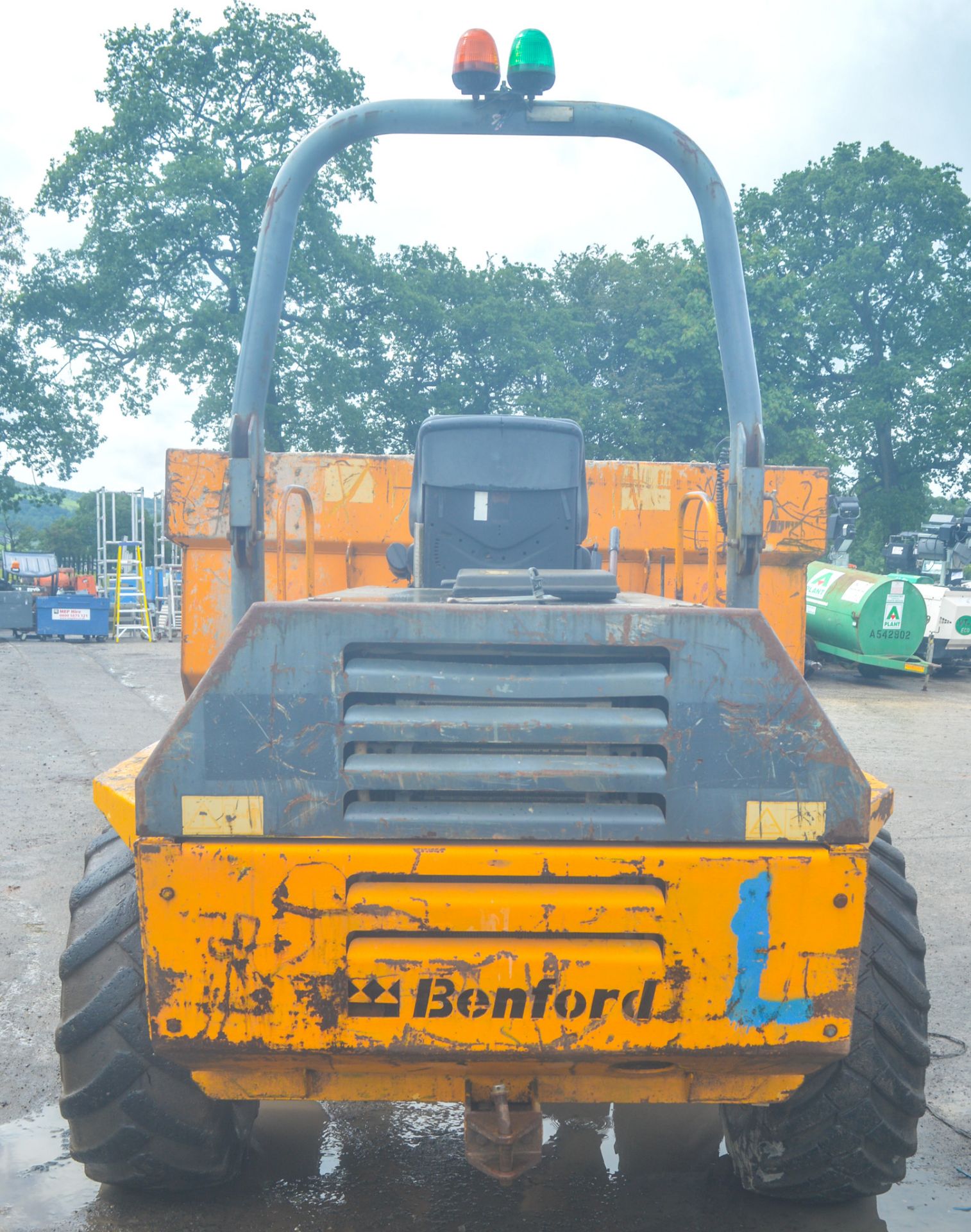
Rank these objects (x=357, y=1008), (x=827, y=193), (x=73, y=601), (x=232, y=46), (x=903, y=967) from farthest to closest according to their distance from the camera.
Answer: (x=827, y=193) → (x=232, y=46) → (x=73, y=601) → (x=903, y=967) → (x=357, y=1008)

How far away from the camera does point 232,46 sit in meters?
32.0

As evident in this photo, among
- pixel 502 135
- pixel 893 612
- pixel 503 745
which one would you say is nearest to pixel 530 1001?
pixel 503 745

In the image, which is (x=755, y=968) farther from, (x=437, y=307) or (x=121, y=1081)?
(x=437, y=307)

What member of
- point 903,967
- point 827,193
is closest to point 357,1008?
point 903,967

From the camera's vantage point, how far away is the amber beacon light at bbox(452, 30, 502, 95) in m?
3.13

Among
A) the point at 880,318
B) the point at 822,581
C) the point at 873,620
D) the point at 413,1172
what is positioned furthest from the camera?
the point at 880,318

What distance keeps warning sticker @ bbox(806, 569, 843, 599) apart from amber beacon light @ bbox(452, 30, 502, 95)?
56.6ft

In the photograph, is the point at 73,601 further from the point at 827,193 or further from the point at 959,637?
the point at 827,193

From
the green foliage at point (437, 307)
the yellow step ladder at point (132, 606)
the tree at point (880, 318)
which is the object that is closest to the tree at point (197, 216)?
the green foliage at point (437, 307)

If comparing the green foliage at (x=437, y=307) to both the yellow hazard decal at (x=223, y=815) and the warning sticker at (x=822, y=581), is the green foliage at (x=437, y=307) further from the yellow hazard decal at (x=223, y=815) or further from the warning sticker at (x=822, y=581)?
the yellow hazard decal at (x=223, y=815)

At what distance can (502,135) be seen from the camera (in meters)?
3.26

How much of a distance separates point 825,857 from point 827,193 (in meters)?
41.5

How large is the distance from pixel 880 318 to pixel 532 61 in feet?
133

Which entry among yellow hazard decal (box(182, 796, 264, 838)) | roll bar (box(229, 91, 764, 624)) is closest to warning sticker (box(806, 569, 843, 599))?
roll bar (box(229, 91, 764, 624))
